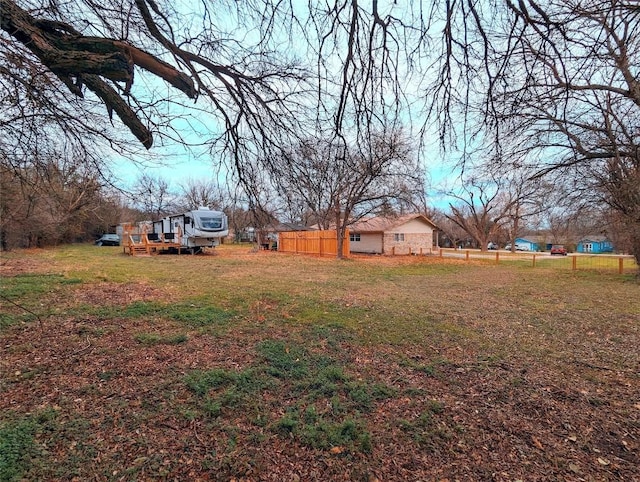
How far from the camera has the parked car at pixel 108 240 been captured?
28.9 metres

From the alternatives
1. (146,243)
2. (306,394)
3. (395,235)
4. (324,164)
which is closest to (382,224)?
(395,235)

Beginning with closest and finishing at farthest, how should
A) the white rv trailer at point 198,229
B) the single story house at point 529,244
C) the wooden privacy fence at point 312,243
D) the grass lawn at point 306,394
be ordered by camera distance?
the grass lawn at point 306,394 < the white rv trailer at point 198,229 < the wooden privacy fence at point 312,243 < the single story house at point 529,244

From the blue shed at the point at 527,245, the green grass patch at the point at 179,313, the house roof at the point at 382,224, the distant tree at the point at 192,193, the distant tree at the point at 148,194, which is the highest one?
the distant tree at the point at 192,193

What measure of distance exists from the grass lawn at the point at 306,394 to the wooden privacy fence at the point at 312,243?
51.1ft

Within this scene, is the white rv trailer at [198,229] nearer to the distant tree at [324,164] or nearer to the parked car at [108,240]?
the parked car at [108,240]

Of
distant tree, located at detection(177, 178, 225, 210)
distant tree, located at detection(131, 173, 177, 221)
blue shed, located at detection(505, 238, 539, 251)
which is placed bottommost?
blue shed, located at detection(505, 238, 539, 251)

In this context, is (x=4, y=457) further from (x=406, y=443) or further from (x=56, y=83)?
(x=56, y=83)

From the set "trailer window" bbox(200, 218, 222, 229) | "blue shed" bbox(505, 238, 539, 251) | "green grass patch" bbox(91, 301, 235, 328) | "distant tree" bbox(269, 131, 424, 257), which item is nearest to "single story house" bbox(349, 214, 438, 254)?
"trailer window" bbox(200, 218, 222, 229)

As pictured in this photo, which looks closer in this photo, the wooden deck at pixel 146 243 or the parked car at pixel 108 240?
the wooden deck at pixel 146 243

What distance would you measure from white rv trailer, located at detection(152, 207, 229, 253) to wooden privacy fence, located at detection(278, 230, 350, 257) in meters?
6.15

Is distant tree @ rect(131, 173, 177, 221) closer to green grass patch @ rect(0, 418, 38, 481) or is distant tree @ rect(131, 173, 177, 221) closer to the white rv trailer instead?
green grass patch @ rect(0, 418, 38, 481)

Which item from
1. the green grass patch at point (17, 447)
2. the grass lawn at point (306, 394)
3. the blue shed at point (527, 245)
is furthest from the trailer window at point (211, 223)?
the blue shed at point (527, 245)

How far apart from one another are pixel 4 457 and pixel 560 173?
40.8ft

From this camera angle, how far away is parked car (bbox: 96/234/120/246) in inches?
1139
